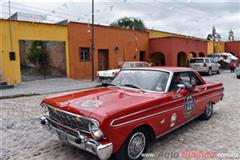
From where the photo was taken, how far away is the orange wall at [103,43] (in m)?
16.4

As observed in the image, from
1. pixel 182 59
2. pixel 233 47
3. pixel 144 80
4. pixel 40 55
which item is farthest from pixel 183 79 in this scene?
pixel 233 47

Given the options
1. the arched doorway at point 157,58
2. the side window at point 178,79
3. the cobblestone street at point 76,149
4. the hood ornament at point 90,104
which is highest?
the arched doorway at point 157,58

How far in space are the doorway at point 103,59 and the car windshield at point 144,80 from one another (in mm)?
13772

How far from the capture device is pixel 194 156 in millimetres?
3729

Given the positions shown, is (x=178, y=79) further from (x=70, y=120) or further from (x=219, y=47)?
(x=219, y=47)

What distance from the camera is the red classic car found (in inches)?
116

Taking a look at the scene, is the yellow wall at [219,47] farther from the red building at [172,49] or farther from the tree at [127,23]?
the tree at [127,23]

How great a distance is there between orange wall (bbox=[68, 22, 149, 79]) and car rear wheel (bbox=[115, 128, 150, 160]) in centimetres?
1352

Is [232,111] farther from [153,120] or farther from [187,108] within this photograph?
[153,120]

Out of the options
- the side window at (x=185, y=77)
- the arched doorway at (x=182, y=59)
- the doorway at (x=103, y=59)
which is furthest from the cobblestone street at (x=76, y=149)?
the arched doorway at (x=182, y=59)

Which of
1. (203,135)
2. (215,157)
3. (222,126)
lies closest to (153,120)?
(215,157)

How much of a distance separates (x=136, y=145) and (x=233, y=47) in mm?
37832

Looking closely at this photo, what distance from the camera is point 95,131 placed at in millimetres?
2932

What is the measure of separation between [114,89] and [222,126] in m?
A: 3.01
